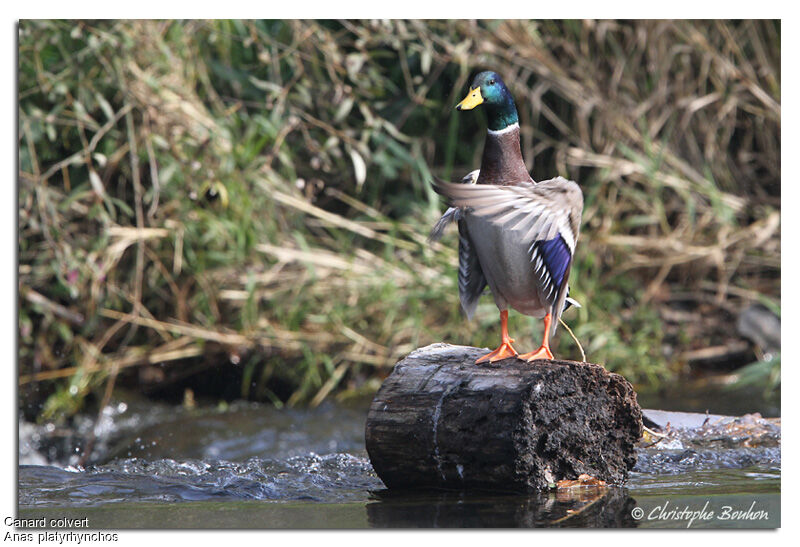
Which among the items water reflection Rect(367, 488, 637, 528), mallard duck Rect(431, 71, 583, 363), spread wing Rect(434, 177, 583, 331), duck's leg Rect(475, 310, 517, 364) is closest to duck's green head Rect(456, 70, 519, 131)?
mallard duck Rect(431, 71, 583, 363)

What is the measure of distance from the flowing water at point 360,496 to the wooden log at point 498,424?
0.06 m

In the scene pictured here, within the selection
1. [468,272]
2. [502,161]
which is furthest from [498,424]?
[502,161]

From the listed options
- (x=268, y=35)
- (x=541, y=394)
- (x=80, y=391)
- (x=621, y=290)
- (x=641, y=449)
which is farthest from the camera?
(x=621, y=290)

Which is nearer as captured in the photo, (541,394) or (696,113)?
(541,394)

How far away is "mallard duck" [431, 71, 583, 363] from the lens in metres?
2.44

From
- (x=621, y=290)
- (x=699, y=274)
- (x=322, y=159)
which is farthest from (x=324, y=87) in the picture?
(x=699, y=274)

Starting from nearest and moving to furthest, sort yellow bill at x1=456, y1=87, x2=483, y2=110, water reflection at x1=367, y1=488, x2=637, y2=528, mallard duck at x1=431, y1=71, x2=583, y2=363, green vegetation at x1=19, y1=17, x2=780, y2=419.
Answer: water reflection at x1=367, y1=488, x2=637, y2=528 < mallard duck at x1=431, y1=71, x2=583, y2=363 < yellow bill at x1=456, y1=87, x2=483, y2=110 < green vegetation at x1=19, y1=17, x2=780, y2=419

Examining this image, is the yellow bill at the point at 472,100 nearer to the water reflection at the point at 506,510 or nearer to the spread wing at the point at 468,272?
the spread wing at the point at 468,272

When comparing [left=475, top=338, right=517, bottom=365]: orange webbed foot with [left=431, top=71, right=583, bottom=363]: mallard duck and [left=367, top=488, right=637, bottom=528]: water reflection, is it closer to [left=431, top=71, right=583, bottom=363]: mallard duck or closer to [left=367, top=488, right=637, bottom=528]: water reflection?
[left=431, top=71, right=583, bottom=363]: mallard duck

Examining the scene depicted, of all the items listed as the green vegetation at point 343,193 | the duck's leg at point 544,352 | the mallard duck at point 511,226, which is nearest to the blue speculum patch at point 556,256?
the mallard duck at point 511,226

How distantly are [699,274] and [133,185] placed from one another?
2.92 metres

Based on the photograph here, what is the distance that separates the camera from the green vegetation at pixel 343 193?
4527 mm
